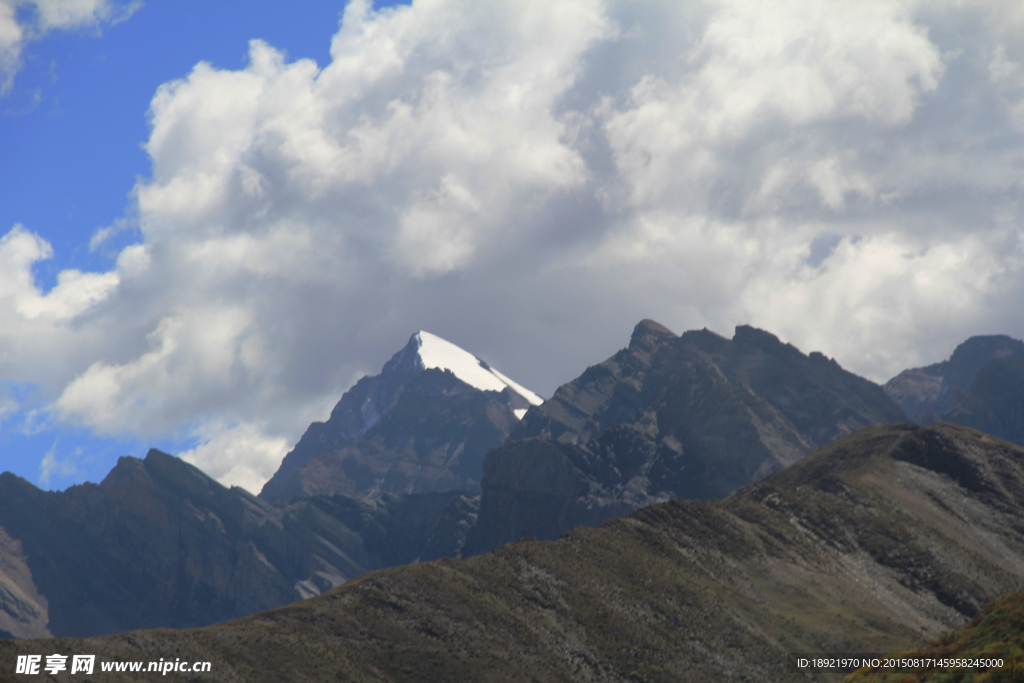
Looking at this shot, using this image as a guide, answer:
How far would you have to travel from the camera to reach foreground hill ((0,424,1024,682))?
12138 cm

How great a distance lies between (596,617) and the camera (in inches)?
6019

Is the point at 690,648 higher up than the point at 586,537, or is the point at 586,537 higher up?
the point at 586,537

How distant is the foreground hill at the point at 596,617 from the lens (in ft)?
398

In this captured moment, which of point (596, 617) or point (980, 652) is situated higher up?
point (596, 617)

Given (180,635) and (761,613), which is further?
(761,613)

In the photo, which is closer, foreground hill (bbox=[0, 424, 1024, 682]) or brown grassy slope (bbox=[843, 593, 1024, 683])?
brown grassy slope (bbox=[843, 593, 1024, 683])

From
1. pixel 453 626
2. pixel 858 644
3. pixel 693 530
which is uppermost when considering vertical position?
pixel 693 530

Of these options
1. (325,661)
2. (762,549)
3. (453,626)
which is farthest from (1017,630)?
(762,549)

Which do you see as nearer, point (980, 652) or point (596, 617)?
point (980, 652)

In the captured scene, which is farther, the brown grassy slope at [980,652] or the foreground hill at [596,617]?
the foreground hill at [596,617]

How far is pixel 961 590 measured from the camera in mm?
191375

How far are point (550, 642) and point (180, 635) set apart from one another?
2042 inches

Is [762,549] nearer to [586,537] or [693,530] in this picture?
[693,530]

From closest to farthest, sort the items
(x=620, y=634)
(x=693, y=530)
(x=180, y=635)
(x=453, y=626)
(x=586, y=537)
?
(x=180, y=635) → (x=453, y=626) → (x=620, y=634) → (x=586, y=537) → (x=693, y=530)
